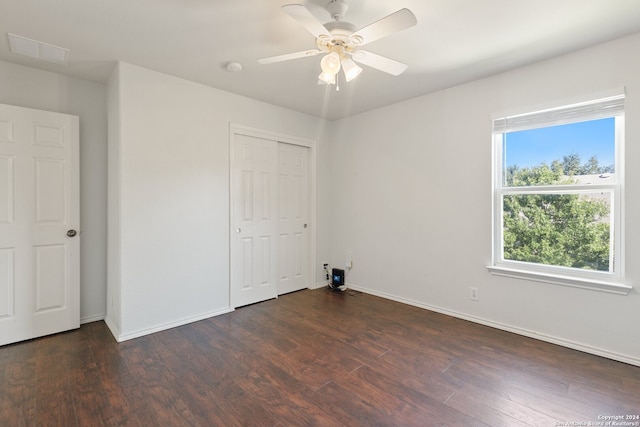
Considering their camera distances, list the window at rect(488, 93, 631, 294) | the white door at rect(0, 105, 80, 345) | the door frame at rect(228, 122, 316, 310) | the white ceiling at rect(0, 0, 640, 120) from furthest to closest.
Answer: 1. the door frame at rect(228, 122, 316, 310)
2. the white door at rect(0, 105, 80, 345)
3. the window at rect(488, 93, 631, 294)
4. the white ceiling at rect(0, 0, 640, 120)

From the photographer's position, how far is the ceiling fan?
155cm

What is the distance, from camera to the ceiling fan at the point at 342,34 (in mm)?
1546

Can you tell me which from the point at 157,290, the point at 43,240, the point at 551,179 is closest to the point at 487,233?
the point at 551,179

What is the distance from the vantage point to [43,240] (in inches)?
106

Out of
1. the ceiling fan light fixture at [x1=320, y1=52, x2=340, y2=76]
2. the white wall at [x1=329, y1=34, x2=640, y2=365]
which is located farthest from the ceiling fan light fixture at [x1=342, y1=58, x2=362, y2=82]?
the white wall at [x1=329, y1=34, x2=640, y2=365]

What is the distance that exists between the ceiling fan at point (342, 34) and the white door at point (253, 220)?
1.63 m

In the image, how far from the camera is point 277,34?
218 centimetres

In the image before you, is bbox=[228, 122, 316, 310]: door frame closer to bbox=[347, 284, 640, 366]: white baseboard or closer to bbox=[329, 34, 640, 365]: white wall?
bbox=[329, 34, 640, 365]: white wall

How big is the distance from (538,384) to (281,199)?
309 cm

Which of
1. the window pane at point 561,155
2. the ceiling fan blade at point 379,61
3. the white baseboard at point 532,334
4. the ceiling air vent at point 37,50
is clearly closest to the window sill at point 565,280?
the white baseboard at point 532,334

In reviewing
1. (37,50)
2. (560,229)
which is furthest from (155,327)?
(560,229)

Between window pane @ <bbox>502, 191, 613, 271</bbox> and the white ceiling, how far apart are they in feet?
A: 4.07

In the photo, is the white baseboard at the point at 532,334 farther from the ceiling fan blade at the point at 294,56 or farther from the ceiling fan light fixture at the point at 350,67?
the ceiling fan blade at the point at 294,56

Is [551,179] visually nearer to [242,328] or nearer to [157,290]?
[242,328]
